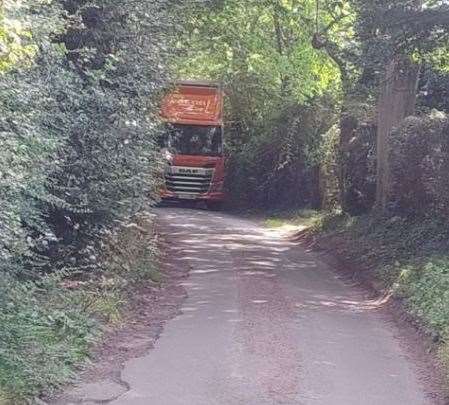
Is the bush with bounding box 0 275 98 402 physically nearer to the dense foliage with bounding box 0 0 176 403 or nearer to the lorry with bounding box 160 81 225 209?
the dense foliage with bounding box 0 0 176 403

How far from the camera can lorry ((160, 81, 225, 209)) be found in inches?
1167

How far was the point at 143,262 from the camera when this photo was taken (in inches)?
567

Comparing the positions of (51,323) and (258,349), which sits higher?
(51,323)

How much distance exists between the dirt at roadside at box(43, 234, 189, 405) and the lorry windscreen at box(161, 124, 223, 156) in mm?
16562

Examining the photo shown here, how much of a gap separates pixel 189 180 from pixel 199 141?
1.72 m

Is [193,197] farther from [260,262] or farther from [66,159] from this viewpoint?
[66,159]

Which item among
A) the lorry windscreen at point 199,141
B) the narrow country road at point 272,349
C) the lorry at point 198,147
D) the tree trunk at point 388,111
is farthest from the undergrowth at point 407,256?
the lorry windscreen at point 199,141

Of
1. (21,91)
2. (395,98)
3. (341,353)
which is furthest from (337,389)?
(395,98)

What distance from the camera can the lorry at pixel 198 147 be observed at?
29.6 m

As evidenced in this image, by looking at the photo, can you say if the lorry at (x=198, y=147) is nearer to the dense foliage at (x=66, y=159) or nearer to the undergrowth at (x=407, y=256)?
the undergrowth at (x=407, y=256)

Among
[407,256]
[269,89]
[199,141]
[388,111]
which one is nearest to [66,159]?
[407,256]

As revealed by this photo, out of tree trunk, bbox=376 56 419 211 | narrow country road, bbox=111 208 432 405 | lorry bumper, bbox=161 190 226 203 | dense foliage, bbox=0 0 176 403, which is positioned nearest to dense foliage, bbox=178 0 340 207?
lorry bumper, bbox=161 190 226 203

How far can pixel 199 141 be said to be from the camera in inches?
1257

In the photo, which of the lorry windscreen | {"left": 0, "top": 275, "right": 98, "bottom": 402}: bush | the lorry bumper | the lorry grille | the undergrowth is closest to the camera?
{"left": 0, "top": 275, "right": 98, "bottom": 402}: bush
